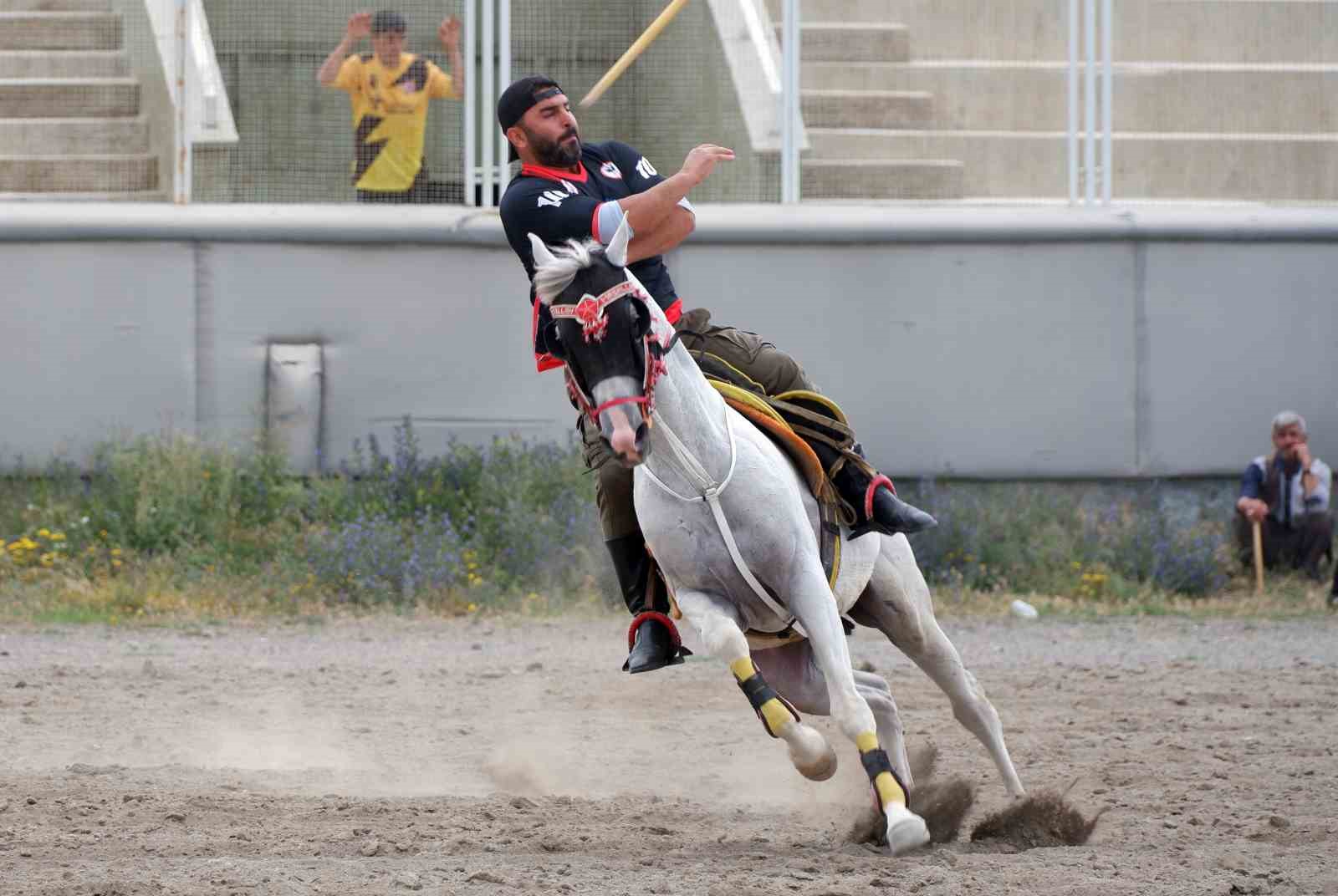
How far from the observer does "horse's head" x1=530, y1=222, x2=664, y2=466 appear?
5.55 m

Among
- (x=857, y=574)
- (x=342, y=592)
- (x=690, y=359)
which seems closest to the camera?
(x=690, y=359)

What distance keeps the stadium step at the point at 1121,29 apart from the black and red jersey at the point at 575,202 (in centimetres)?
732

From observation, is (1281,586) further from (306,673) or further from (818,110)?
(306,673)

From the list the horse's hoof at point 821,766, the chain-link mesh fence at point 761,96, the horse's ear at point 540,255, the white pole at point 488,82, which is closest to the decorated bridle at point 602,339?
the horse's ear at point 540,255

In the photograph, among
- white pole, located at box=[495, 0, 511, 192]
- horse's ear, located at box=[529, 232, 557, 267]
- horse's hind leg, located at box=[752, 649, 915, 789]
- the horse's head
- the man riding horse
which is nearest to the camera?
the horse's head

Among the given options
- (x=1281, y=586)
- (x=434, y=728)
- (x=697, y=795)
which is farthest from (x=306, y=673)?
(x=1281, y=586)

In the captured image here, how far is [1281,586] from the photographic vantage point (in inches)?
515

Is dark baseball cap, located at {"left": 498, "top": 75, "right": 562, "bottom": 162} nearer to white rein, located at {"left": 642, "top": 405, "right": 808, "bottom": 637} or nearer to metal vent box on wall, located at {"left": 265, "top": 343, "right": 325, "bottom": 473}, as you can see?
white rein, located at {"left": 642, "top": 405, "right": 808, "bottom": 637}

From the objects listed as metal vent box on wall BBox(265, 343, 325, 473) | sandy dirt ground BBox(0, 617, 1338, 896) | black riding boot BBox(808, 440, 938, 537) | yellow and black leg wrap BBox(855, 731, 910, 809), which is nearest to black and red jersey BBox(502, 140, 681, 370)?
black riding boot BBox(808, 440, 938, 537)

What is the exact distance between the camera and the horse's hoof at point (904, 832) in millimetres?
6008

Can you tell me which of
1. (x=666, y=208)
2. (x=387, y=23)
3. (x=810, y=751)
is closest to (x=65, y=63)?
(x=387, y=23)

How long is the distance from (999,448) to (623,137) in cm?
364

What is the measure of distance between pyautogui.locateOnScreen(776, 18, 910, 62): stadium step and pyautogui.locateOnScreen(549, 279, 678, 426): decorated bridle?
8.38 metres

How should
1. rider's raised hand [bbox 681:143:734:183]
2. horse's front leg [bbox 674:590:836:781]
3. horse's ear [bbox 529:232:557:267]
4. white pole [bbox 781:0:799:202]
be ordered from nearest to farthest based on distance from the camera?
horse's ear [bbox 529:232:557:267], rider's raised hand [bbox 681:143:734:183], horse's front leg [bbox 674:590:836:781], white pole [bbox 781:0:799:202]
